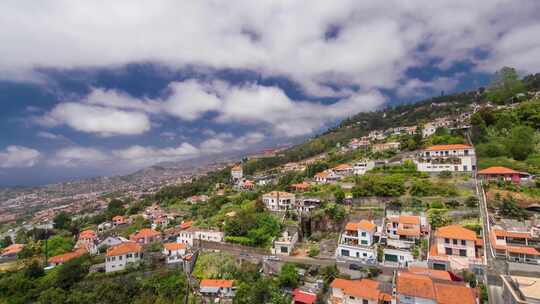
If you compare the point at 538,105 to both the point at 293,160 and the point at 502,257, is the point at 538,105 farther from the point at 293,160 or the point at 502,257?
the point at 293,160

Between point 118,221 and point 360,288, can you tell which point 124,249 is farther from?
point 118,221

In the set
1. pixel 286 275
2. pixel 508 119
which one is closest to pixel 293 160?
pixel 508 119

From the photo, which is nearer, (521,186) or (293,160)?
(521,186)

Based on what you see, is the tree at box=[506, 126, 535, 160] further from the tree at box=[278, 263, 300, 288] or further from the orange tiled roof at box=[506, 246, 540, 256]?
the tree at box=[278, 263, 300, 288]

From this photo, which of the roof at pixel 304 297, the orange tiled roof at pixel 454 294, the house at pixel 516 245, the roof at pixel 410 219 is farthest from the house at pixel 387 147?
the roof at pixel 304 297

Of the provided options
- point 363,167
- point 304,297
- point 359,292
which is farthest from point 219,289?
point 363,167

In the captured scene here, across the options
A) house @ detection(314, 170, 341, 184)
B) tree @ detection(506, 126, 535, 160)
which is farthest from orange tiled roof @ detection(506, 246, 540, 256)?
house @ detection(314, 170, 341, 184)

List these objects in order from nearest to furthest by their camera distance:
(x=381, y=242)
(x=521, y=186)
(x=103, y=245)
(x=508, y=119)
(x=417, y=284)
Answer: (x=417, y=284), (x=381, y=242), (x=521, y=186), (x=103, y=245), (x=508, y=119)
